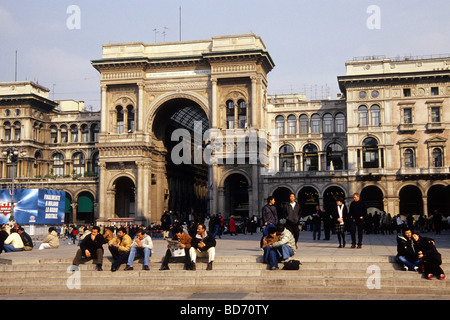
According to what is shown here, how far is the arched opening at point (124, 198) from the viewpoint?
2430 inches

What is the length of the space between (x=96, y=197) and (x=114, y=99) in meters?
15.2

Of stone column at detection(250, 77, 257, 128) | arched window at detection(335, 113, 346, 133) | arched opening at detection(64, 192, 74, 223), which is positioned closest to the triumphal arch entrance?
stone column at detection(250, 77, 257, 128)

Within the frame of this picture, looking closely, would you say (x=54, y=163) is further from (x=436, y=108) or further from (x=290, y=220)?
(x=290, y=220)

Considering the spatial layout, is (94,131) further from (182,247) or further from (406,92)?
(182,247)

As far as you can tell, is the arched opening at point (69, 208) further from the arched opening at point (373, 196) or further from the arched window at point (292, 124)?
the arched opening at point (373, 196)

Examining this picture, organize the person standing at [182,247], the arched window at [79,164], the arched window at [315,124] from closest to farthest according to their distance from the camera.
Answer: the person standing at [182,247] < the arched window at [315,124] < the arched window at [79,164]

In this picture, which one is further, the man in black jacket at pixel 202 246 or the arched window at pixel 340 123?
the arched window at pixel 340 123

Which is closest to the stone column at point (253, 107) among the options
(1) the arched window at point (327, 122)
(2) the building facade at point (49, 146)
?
(1) the arched window at point (327, 122)

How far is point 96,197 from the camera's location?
69.6 m

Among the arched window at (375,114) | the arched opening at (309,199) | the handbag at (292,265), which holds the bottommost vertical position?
the handbag at (292,265)

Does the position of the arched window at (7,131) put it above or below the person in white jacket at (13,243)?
above

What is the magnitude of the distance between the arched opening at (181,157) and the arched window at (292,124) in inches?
448
